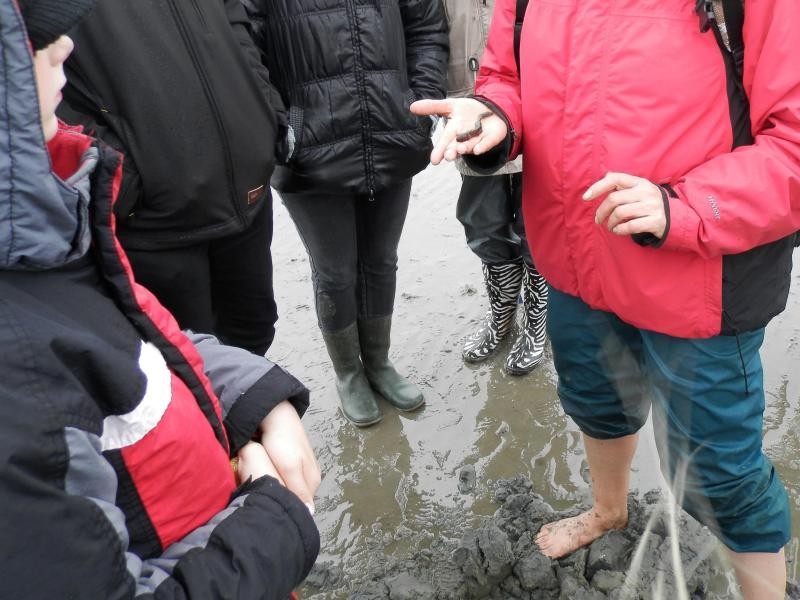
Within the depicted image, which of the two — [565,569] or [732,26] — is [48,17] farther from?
[565,569]

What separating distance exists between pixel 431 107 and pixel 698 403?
3.59ft

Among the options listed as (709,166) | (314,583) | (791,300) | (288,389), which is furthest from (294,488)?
(791,300)

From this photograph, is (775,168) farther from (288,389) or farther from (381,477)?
(381,477)

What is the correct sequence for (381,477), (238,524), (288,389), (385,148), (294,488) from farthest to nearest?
1. (381,477)
2. (385,148)
3. (288,389)
4. (294,488)
5. (238,524)

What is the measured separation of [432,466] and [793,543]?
1.40 meters

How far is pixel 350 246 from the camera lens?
301cm

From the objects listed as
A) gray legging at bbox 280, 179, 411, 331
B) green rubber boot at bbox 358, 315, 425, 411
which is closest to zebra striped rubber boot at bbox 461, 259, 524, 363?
green rubber boot at bbox 358, 315, 425, 411

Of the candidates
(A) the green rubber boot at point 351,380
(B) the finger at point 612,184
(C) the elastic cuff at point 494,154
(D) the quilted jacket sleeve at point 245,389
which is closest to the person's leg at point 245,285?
(A) the green rubber boot at point 351,380

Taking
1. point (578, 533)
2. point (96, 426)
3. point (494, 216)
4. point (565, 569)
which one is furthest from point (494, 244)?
point (96, 426)

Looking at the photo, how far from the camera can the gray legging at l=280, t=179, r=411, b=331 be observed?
2896 mm

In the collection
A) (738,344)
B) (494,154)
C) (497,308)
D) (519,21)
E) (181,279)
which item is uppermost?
(519,21)

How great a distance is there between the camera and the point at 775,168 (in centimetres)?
153

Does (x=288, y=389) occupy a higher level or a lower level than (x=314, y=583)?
higher

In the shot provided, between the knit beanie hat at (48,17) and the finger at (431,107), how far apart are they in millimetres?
1112
